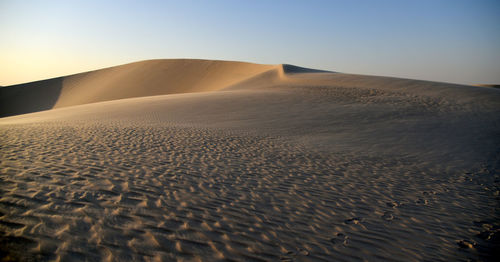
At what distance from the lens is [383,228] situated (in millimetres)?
4266

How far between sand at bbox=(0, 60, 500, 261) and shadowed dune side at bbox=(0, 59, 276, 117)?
26.9 meters

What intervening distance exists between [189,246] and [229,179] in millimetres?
2731

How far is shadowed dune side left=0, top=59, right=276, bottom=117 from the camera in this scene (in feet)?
131

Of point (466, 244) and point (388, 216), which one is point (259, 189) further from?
point (466, 244)

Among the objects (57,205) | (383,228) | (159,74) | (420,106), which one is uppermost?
(159,74)

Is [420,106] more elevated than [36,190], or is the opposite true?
[420,106]

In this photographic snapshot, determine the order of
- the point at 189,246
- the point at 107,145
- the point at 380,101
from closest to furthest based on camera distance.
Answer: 1. the point at 189,246
2. the point at 107,145
3. the point at 380,101

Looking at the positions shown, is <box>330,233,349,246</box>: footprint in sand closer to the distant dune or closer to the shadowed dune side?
the distant dune

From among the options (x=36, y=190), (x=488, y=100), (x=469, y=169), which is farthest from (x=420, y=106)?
(x=36, y=190)

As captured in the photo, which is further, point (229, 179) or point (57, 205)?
point (229, 179)

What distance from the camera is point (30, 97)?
4472cm

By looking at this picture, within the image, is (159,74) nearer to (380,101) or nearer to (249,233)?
(380,101)

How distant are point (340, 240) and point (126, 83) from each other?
45.8 metres

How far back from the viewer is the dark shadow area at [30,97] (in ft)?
134
